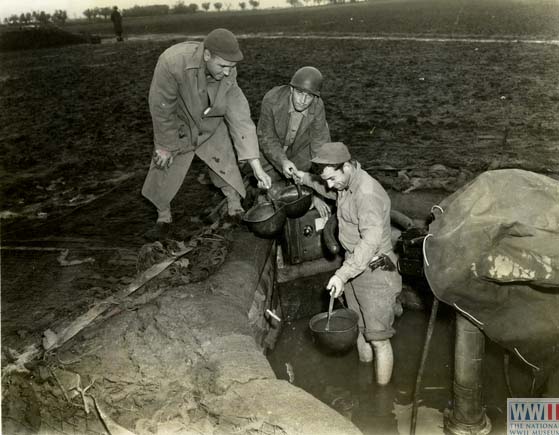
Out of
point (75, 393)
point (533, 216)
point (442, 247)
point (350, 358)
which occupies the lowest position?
point (350, 358)

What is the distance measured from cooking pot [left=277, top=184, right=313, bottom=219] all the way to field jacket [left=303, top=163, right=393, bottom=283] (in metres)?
0.56

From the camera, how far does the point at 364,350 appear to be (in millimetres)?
4285

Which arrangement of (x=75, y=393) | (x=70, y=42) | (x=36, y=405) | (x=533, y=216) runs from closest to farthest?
(x=533, y=216), (x=75, y=393), (x=36, y=405), (x=70, y=42)

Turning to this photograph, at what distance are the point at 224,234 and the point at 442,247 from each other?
7.32ft

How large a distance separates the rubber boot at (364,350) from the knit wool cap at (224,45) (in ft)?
7.95

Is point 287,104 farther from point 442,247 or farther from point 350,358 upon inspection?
point 442,247

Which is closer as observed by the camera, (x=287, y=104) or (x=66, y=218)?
(x=287, y=104)

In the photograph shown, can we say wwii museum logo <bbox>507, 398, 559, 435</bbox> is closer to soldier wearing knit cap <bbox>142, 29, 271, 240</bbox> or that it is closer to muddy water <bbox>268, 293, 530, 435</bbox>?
muddy water <bbox>268, 293, 530, 435</bbox>

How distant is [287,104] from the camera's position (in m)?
5.01

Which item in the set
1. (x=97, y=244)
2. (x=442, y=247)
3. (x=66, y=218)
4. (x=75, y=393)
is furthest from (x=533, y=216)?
(x=66, y=218)

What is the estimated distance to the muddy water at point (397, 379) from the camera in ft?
12.5

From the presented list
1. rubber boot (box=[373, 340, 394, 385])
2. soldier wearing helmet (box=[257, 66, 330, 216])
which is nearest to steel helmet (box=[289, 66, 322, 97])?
soldier wearing helmet (box=[257, 66, 330, 216])

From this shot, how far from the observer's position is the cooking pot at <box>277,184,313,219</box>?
169 inches

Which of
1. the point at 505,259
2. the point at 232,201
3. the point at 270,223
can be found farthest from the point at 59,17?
the point at 505,259
